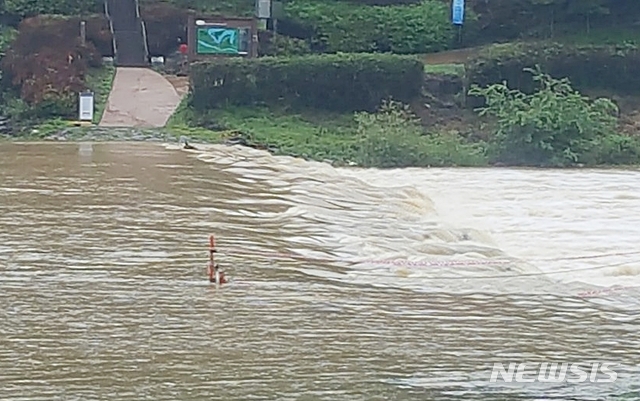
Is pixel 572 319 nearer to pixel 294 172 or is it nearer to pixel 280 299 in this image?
pixel 280 299

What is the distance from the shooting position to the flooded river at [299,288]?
9.57m

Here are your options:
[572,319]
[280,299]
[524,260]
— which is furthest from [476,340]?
[524,260]

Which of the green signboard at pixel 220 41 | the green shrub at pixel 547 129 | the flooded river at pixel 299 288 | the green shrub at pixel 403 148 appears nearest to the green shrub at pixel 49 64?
the green signboard at pixel 220 41

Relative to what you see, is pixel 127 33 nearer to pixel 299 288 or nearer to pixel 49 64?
pixel 49 64

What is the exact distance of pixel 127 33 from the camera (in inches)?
1547

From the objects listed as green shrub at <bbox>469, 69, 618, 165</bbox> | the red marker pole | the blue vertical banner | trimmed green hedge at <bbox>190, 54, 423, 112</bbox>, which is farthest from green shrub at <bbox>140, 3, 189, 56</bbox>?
the red marker pole

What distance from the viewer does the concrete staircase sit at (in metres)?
38.2

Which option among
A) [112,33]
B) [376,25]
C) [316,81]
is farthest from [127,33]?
[316,81]

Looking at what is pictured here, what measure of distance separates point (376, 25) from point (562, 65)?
22.4 feet

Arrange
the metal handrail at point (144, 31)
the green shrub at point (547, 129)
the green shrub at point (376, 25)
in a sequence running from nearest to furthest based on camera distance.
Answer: the green shrub at point (547, 129) → the metal handrail at point (144, 31) → the green shrub at point (376, 25)

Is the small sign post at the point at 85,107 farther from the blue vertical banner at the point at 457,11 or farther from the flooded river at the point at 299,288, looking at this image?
the blue vertical banner at the point at 457,11

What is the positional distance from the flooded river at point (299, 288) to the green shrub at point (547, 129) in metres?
7.91

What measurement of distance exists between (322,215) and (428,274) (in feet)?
14.8

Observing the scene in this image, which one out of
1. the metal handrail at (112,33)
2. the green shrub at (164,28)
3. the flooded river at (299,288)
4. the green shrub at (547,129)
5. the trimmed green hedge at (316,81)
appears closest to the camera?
the flooded river at (299,288)
